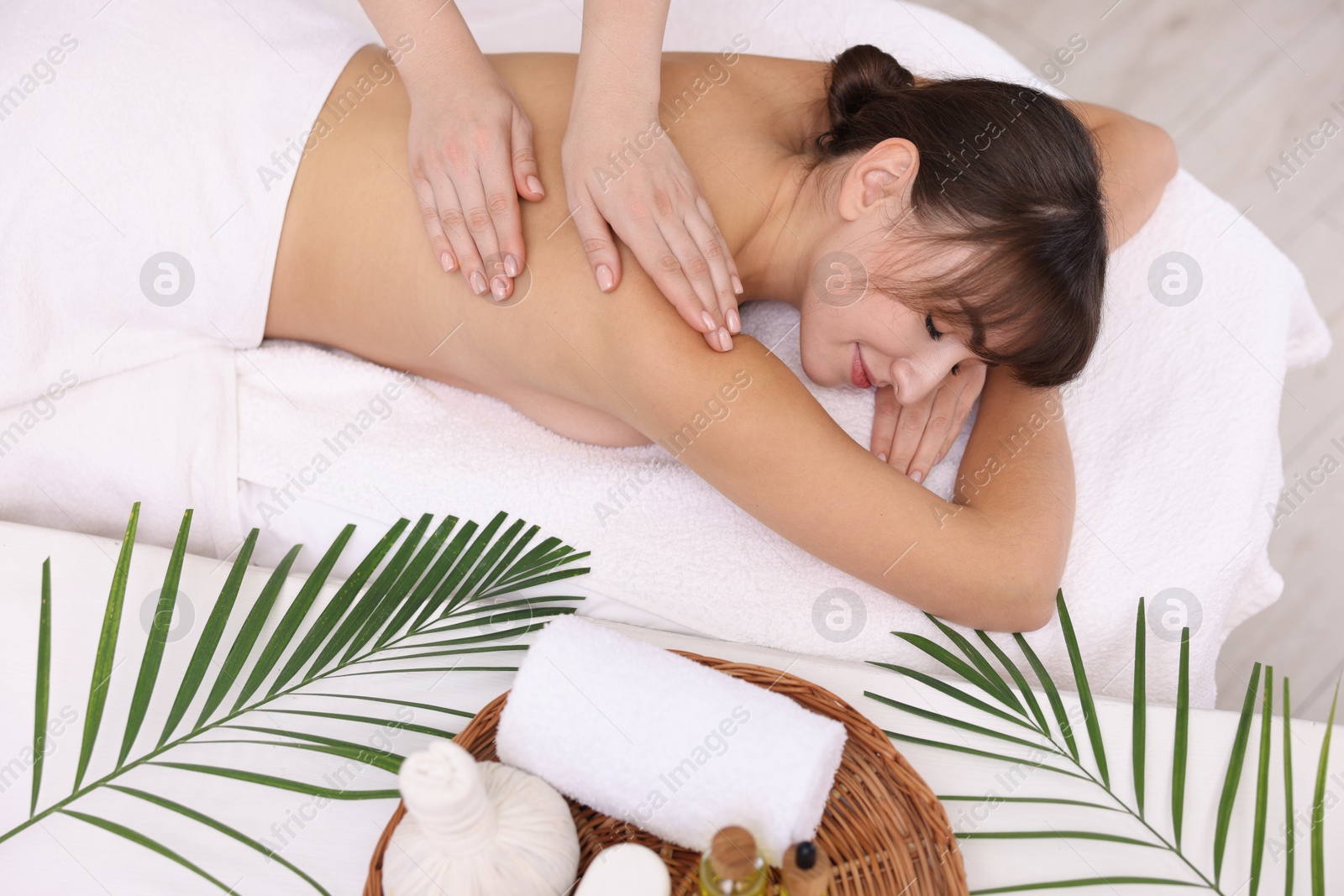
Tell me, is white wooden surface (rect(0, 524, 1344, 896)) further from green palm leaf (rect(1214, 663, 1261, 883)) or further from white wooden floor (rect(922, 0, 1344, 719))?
white wooden floor (rect(922, 0, 1344, 719))

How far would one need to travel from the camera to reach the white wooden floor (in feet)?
5.62

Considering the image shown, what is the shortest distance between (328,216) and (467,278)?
20 centimetres

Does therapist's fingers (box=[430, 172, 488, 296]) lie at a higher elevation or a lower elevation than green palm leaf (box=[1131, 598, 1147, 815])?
higher

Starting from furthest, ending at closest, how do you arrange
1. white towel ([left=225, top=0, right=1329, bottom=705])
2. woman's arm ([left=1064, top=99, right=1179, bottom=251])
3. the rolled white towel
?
woman's arm ([left=1064, top=99, right=1179, bottom=251])
white towel ([left=225, top=0, right=1329, bottom=705])
the rolled white towel

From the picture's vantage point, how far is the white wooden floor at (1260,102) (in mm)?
1714

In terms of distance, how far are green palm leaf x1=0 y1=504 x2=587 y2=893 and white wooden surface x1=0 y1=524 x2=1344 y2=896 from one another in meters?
0.01

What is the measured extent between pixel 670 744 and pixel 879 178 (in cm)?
57

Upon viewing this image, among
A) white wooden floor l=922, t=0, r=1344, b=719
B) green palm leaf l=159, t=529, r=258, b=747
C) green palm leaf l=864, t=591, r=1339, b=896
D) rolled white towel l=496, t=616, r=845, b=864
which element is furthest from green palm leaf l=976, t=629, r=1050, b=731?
white wooden floor l=922, t=0, r=1344, b=719

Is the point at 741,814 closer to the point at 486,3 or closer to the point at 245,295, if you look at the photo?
the point at 245,295

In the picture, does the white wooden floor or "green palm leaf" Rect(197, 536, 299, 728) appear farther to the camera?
the white wooden floor

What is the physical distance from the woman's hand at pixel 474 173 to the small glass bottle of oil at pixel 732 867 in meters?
0.56

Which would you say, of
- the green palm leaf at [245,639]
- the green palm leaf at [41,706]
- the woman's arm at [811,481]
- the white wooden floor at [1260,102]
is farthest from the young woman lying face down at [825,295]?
the white wooden floor at [1260,102]

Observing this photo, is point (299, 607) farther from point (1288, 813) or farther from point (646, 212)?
point (1288, 813)

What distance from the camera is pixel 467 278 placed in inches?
36.2
